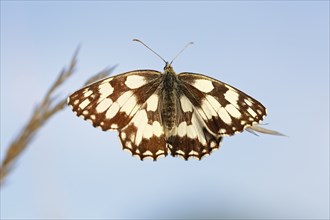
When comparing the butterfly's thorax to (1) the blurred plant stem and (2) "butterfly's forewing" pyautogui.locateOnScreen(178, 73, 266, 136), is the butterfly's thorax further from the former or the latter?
(1) the blurred plant stem

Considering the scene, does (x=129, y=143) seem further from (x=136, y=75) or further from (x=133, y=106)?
(x=136, y=75)

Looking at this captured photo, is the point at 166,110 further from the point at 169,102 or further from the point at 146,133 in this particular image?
the point at 146,133

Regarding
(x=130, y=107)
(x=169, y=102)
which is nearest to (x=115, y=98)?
(x=130, y=107)

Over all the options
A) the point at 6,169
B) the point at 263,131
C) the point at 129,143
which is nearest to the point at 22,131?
the point at 6,169

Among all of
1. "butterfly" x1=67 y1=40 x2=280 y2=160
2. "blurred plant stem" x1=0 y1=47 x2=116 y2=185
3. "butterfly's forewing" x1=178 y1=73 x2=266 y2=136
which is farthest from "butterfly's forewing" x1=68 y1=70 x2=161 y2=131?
"blurred plant stem" x1=0 y1=47 x2=116 y2=185

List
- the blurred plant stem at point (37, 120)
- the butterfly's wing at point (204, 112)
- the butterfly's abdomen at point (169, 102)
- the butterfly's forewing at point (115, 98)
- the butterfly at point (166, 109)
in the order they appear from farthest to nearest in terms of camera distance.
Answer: the butterfly's abdomen at point (169, 102) < the butterfly's wing at point (204, 112) < the butterfly at point (166, 109) < the butterfly's forewing at point (115, 98) < the blurred plant stem at point (37, 120)

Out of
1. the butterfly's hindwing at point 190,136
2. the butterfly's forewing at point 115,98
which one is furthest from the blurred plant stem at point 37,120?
the butterfly's hindwing at point 190,136

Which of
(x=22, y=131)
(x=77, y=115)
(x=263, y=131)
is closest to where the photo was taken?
(x=22, y=131)

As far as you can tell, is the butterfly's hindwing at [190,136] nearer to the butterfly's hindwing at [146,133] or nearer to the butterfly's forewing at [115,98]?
the butterfly's hindwing at [146,133]
